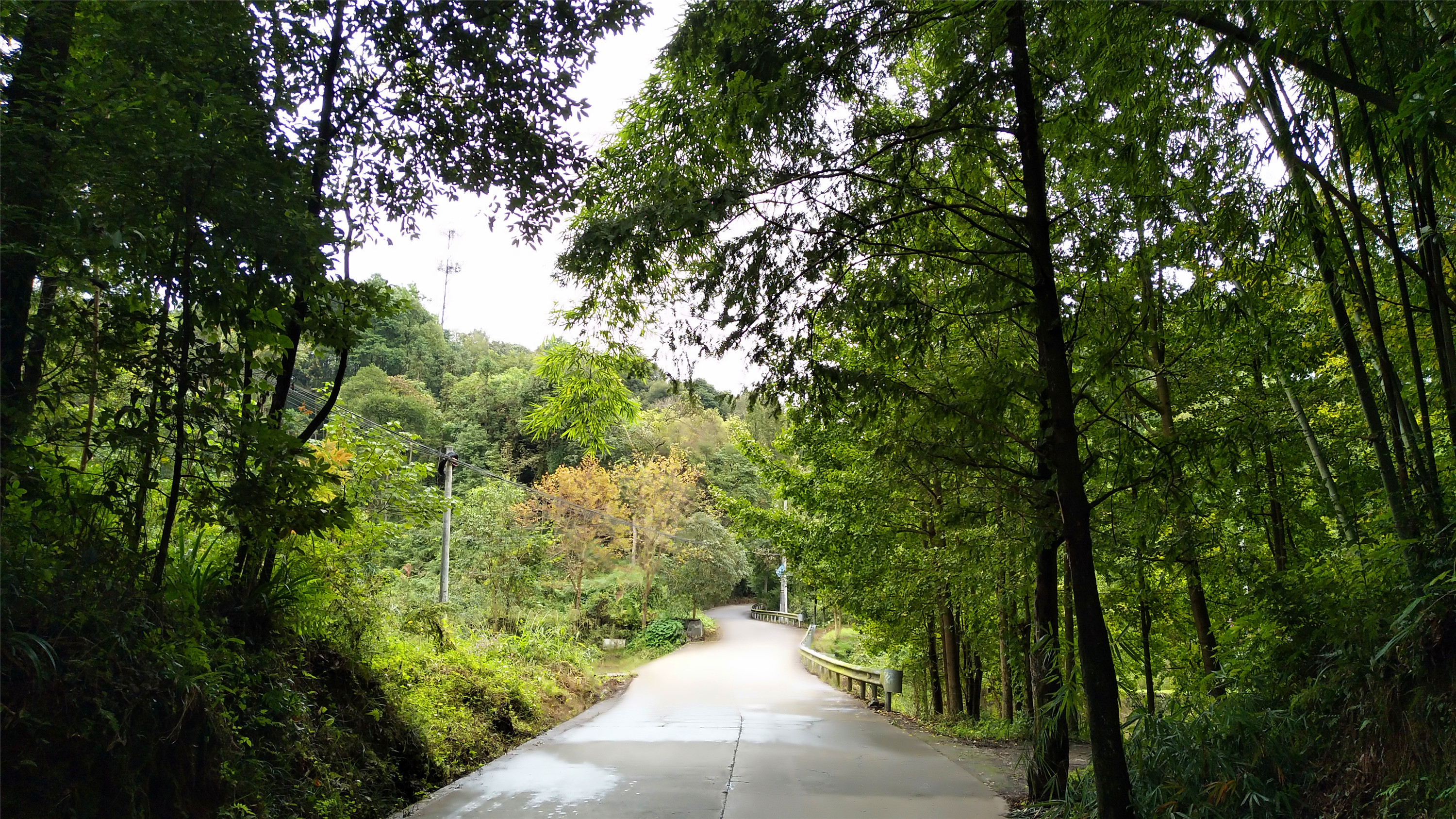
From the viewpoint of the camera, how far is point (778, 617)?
49.1 meters

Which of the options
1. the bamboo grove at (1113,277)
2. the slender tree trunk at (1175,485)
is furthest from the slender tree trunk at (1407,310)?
the slender tree trunk at (1175,485)

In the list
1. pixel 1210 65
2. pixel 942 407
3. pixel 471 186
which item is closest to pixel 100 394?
pixel 471 186

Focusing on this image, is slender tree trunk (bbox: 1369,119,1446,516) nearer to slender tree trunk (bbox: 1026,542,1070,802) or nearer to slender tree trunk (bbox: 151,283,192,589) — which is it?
slender tree trunk (bbox: 1026,542,1070,802)

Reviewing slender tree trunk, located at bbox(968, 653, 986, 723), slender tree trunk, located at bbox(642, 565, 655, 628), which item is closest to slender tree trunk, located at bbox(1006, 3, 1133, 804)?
slender tree trunk, located at bbox(968, 653, 986, 723)

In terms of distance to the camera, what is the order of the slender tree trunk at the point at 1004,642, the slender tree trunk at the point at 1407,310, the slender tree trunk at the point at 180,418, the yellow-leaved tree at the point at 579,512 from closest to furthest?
the slender tree trunk at the point at 180,418 → the slender tree trunk at the point at 1407,310 → the slender tree trunk at the point at 1004,642 → the yellow-leaved tree at the point at 579,512

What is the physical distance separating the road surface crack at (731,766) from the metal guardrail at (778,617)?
3366cm

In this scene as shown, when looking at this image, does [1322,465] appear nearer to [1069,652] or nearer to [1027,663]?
[1069,652]

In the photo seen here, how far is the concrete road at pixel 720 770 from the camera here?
22.8 ft

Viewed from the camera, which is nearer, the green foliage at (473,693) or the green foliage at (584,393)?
the green foliage at (584,393)

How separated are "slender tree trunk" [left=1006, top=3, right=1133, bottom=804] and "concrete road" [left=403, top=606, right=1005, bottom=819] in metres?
2.06

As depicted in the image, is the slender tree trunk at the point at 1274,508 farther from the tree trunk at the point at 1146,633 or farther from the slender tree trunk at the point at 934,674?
the slender tree trunk at the point at 934,674

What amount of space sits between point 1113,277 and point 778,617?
148 ft

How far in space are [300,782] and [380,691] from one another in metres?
2.04

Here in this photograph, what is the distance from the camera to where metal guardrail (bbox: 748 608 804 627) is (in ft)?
151
